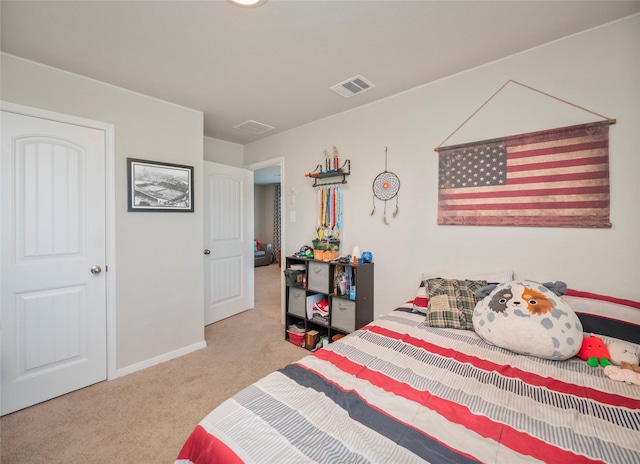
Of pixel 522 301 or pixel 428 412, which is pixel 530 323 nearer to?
pixel 522 301

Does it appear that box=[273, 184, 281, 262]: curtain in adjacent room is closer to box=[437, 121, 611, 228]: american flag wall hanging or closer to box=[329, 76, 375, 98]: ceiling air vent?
box=[329, 76, 375, 98]: ceiling air vent

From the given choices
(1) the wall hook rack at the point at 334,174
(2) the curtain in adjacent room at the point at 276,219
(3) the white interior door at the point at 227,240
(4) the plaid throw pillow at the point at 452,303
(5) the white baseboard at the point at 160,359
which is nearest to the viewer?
(4) the plaid throw pillow at the point at 452,303

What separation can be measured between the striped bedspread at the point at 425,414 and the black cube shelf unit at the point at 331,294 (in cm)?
117

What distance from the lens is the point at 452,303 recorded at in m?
1.80

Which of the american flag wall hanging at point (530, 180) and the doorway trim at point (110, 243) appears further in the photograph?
the doorway trim at point (110, 243)

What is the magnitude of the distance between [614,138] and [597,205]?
399 millimetres

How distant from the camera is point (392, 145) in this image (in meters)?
2.56

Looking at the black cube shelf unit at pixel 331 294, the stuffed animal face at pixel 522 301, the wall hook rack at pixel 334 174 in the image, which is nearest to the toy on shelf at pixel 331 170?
the wall hook rack at pixel 334 174

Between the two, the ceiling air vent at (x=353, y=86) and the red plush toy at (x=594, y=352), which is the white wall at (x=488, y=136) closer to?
the ceiling air vent at (x=353, y=86)

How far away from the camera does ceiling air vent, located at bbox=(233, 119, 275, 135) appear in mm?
3225

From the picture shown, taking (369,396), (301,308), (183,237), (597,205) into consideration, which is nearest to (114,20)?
(183,237)

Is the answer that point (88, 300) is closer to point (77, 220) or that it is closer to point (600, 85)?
point (77, 220)

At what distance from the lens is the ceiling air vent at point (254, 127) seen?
3.22 meters

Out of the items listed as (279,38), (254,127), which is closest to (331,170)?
(254,127)
